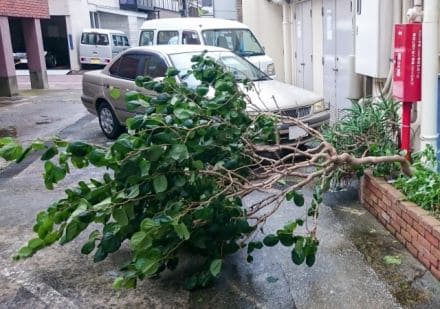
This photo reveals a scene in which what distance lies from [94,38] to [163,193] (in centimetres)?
2386

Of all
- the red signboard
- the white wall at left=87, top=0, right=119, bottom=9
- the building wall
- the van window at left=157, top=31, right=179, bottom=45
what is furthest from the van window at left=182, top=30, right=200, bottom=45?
the white wall at left=87, top=0, right=119, bottom=9

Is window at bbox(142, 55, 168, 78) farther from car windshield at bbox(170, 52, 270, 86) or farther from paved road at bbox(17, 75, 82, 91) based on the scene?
paved road at bbox(17, 75, 82, 91)

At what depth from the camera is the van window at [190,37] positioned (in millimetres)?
12008

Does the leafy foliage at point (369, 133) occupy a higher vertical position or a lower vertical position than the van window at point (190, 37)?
lower

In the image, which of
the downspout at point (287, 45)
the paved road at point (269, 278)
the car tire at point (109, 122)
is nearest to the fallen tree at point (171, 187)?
the paved road at point (269, 278)

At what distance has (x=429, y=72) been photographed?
14.4 ft

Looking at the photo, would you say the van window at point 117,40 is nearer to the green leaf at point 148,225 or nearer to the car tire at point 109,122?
the car tire at point 109,122

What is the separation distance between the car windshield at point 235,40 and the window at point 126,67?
3.85 m

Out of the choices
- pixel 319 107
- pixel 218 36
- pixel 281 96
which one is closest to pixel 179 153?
pixel 281 96

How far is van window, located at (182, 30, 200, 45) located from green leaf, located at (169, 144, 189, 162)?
9.06 metres

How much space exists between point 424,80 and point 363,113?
3.12 ft

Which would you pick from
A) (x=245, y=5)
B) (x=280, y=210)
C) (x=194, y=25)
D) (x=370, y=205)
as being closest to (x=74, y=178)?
(x=280, y=210)

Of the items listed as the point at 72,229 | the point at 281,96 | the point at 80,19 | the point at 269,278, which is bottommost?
the point at 269,278

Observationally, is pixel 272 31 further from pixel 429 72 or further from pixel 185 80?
pixel 429 72
